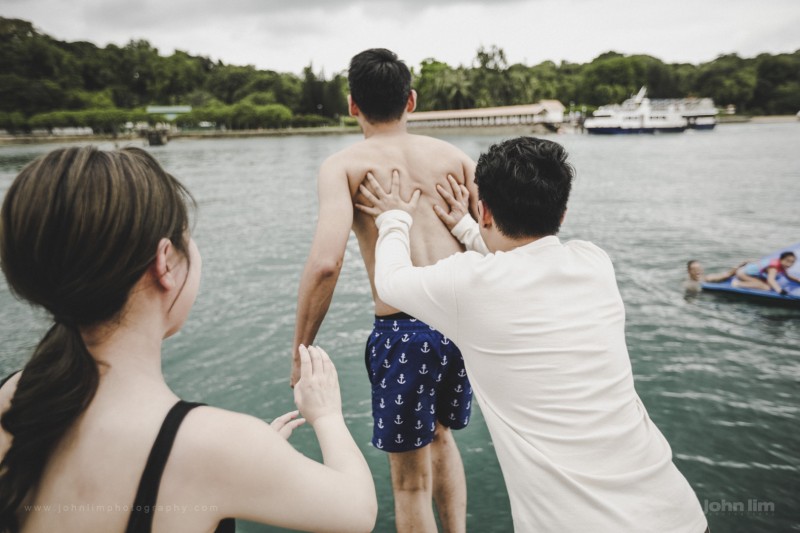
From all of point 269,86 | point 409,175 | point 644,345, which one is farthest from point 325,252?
point 269,86

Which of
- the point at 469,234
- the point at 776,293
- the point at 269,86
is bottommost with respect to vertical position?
the point at 776,293

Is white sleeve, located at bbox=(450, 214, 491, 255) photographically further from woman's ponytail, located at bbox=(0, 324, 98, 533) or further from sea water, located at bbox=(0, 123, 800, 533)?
woman's ponytail, located at bbox=(0, 324, 98, 533)

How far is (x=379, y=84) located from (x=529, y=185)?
127cm

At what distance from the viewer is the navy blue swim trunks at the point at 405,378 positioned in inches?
99.7

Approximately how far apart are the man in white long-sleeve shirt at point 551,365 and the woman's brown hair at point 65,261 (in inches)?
39.0

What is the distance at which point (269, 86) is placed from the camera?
107m

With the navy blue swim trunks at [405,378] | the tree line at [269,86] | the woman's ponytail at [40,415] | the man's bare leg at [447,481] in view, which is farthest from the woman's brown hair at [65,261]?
the tree line at [269,86]

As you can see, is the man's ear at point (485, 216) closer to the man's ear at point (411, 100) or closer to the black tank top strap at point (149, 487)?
the man's ear at point (411, 100)

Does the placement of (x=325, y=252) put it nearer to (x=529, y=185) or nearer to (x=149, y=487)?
(x=529, y=185)

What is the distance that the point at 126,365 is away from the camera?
3.73 feet

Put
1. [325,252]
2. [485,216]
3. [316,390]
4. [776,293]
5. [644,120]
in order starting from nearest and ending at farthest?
[316,390] < [485,216] < [325,252] < [776,293] < [644,120]

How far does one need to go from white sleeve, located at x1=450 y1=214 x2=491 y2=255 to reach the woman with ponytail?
5.49ft

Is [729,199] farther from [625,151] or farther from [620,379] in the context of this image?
[625,151]

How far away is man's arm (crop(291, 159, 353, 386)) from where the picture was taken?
2486 mm
